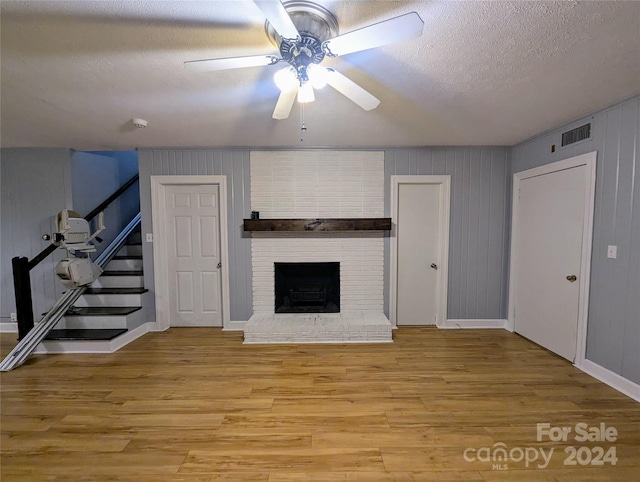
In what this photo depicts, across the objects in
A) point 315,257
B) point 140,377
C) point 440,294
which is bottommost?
point 140,377

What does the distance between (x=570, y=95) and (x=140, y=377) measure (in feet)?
14.3

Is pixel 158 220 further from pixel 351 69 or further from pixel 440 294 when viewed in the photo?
pixel 440 294

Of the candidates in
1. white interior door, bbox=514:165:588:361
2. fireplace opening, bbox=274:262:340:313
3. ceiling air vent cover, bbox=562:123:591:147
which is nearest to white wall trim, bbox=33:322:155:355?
fireplace opening, bbox=274:262:340:313

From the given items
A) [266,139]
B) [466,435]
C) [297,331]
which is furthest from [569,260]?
[266,139]

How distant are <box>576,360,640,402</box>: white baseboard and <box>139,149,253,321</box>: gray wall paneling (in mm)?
3628

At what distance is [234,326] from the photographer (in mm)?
3602

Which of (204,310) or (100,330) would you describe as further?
(204,310)

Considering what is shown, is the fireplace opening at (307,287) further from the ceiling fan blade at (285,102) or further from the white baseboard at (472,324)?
the ceiling fan blade at (285,102)

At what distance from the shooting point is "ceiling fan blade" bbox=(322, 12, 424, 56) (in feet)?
3.31

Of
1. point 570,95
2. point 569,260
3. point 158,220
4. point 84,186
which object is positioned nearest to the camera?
point 570,95

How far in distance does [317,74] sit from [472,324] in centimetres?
363

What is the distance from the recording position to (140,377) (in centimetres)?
248

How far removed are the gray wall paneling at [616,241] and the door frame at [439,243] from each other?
1.34 m

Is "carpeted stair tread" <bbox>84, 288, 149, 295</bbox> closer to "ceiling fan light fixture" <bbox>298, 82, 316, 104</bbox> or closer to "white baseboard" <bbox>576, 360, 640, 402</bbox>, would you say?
"ceiling fan light fixture" <bbox>298, 82, 316, 104</bbox>
